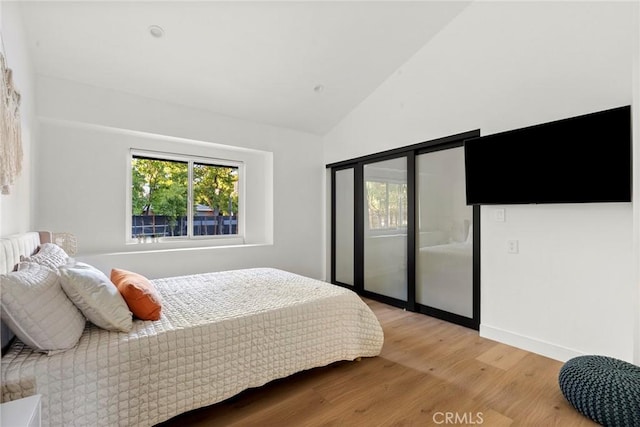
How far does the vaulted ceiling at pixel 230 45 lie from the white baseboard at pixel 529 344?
9.88 feet

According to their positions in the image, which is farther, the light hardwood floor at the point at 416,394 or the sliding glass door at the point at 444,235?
the sliding glass door at the point at 444,235

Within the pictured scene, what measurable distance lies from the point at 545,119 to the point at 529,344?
189cm

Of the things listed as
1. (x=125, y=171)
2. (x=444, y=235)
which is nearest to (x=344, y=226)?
(x=444, y=235)

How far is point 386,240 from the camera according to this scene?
3992 millimetres

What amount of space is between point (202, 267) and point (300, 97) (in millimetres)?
2443

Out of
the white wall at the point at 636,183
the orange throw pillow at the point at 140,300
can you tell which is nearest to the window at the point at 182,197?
the orange throw pillow at the point at 140,300

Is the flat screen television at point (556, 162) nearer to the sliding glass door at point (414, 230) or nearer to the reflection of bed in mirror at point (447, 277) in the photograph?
the sliding glass door at point (414, 230)

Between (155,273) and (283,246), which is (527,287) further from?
(155,273)

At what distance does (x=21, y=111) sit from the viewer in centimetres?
224

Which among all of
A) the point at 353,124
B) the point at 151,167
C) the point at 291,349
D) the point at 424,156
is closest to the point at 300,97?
the point at 353,124

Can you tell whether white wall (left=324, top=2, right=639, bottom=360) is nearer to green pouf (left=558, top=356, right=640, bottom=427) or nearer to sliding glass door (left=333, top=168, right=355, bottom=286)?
green pouf (left=558, top=356, right=640, bottom=427)

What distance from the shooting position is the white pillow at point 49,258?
179cm

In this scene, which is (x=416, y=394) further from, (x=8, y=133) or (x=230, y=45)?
(x=230, y=45)
